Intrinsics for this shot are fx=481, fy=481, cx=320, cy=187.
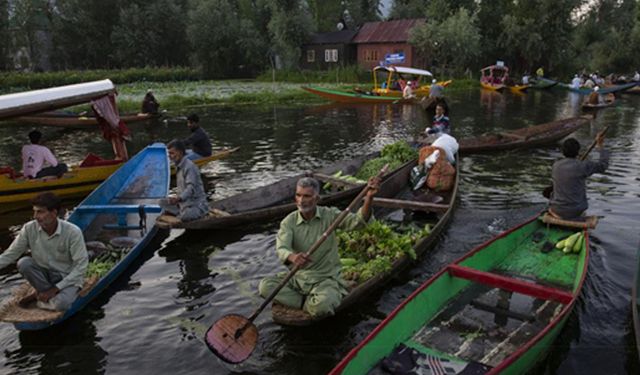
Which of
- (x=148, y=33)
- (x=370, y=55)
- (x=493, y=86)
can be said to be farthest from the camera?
(x=148, y=33)

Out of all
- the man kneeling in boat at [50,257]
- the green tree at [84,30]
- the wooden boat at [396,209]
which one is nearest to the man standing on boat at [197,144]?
the wooden boat at [396,209]

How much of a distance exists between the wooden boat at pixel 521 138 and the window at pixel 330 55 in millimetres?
36952

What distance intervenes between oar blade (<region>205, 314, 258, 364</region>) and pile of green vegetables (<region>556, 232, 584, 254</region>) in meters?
5.18

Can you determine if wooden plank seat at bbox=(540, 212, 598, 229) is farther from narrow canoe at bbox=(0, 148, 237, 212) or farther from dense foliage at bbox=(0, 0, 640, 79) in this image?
dense foliage at bbox=(0, 0, 640, 79)

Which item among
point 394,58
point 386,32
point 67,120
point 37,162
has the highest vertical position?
point 386,32

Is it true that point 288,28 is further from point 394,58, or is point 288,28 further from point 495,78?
point 495,78

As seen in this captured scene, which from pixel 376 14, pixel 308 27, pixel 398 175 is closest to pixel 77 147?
pixel 398 175

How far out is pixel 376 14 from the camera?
2918 inches

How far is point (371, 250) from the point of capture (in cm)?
826

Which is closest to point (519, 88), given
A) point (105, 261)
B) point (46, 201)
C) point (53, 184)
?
point (53, 184)

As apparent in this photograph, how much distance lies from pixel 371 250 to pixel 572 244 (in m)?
3.24

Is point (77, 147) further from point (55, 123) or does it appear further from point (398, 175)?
point (398, 175)

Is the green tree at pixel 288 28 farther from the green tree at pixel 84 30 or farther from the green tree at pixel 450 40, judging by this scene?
the green tree at pixel 84 30

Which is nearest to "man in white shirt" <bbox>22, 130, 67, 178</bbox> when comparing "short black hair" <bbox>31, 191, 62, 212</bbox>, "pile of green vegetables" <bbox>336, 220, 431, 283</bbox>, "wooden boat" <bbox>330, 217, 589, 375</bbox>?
"short black hair" <bbox>31, 191, 62, 212</bbox>
